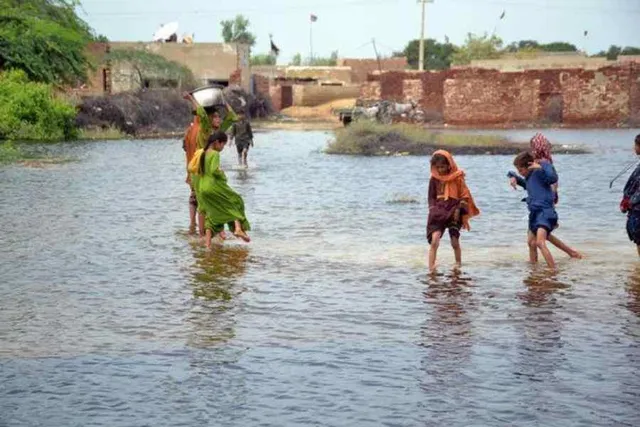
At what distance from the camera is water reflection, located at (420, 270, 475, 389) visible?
8.05 metres

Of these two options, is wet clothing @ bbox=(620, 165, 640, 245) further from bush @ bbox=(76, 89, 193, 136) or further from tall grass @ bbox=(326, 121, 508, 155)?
bush @ bbox=(76, 89, 193, 136)

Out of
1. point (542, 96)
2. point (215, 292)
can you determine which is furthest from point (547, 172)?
point (542, 96)

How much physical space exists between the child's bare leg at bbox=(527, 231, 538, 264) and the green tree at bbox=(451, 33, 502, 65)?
9766cm

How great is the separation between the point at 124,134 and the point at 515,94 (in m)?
22.4

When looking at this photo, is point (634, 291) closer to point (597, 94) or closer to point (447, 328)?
point (447, 328)

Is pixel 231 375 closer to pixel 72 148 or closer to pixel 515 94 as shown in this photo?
pixel 72 148

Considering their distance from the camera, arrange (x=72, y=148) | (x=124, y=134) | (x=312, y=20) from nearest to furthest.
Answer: (x=72, y=148), (x=124, y=134), (x=312, y=20)

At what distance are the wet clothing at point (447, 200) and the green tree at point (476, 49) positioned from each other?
98.2 meters

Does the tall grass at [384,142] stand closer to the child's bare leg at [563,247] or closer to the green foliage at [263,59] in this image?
the child's bare leg at [563,247]

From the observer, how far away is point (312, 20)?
98.0 metres

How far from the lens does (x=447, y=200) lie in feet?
40.2

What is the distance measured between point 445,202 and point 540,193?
95cm

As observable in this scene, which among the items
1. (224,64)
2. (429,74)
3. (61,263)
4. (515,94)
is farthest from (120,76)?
(61,263)

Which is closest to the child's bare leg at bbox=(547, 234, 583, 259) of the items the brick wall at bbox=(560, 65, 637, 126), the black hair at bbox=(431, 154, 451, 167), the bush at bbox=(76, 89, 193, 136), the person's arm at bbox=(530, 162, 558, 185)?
the person's arm at bbox=(530, 162, 558, 185)
